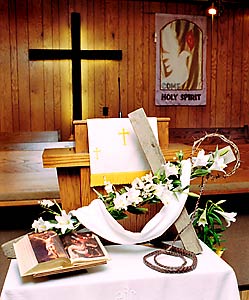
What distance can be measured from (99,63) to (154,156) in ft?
13.6

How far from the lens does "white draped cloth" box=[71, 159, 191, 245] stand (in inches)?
47.4

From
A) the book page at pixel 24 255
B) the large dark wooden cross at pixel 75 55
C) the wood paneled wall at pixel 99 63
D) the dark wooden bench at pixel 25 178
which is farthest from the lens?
the wood paneled wall at pixel 99 63

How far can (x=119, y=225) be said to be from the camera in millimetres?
1227

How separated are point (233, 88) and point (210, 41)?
747 mm

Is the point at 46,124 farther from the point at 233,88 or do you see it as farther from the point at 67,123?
the point at 233,88

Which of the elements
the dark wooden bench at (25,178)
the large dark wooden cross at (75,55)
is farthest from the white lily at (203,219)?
the large dark wooden cross at (75,55)

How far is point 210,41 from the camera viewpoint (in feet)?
18.1

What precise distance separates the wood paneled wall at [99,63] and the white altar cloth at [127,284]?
420 centimetres

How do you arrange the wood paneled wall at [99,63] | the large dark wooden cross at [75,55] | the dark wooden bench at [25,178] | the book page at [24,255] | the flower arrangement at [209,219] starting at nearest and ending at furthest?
the book page at [24,255] < the flower arrangement at [209,219] < the dark wooden bench at [25,178] < the large dark wooden cross at [75,55] < the wood paneled wall at [99,63]

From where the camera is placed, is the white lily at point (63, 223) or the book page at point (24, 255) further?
the white lily at point (63, 223)

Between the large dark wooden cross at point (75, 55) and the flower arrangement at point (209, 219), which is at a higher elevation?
the large dark wooden cross at point (75, 55)

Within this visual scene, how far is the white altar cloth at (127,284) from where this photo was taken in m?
1.06

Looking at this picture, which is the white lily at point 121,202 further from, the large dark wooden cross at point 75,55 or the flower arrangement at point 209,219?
the large dark wooden cross at point 75,55

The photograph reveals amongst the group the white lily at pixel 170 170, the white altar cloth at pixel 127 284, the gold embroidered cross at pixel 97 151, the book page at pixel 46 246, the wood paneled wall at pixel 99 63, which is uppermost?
the wood paneled wall at pixel 99 63
